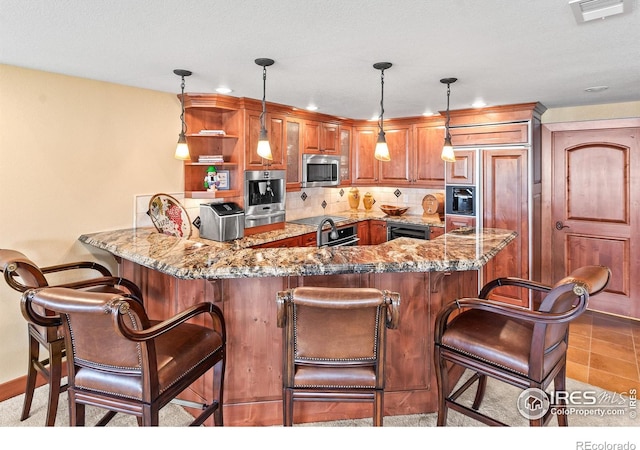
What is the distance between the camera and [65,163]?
2881 millimetres

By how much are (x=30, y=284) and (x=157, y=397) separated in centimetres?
106

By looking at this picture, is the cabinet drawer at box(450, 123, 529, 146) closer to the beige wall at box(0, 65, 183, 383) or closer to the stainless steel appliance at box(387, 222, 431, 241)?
the stainless steel appliance at box(387, 222, 431, 241)

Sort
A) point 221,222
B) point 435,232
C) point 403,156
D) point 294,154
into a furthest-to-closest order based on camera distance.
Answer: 1. point 403,156
2. point 435,232
3. point 294,154
4. point 221,222

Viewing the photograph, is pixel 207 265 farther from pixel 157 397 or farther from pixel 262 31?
pixel 262 31

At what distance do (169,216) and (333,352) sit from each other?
8.05 ft

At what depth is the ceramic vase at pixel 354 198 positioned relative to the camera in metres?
5.79

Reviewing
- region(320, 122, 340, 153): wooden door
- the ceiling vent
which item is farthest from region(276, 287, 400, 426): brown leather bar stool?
region(320, 122, 340, 153): wooden door

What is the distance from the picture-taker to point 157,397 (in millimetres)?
1565

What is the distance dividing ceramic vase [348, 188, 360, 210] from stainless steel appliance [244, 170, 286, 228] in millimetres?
1675

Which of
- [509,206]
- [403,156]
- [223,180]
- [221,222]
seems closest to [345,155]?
[403,156]

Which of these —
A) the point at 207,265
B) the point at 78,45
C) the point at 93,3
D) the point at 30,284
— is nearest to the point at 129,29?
the point at 93,3

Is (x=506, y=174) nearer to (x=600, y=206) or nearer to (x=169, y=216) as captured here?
(x=600, y=206)

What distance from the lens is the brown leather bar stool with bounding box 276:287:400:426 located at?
5.18 feet

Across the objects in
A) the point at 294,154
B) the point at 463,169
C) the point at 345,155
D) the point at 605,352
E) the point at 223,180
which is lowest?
the point at 605,352
